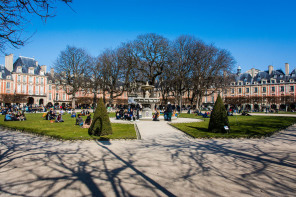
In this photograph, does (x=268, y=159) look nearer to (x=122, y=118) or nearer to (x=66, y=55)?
(x=122, y=118)

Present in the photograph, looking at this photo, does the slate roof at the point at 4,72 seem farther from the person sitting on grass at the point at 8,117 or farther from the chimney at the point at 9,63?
the person sitting on grass at the point at 8,117

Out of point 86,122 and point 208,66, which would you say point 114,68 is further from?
point 86,122

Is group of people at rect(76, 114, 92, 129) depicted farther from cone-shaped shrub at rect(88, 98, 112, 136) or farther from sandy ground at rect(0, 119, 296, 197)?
sandy ground at rect(0, 119, 296, 197)

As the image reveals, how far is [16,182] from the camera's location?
4.40 metres

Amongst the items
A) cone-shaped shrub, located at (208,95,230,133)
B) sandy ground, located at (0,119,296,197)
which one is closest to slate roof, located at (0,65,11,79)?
sandy ground, located at (0,119,296,197)

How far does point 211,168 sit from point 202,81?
2880cm

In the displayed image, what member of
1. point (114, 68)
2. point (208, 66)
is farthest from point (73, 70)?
point (208, 66)

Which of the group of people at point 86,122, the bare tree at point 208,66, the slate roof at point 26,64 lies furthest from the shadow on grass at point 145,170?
the slate roof at point 26,64

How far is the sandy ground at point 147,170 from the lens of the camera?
404 centimetres

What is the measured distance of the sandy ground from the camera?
13.2 feet

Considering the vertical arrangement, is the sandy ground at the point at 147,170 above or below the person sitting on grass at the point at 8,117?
below

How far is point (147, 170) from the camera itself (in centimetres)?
518

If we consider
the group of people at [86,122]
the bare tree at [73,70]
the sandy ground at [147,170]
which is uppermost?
the bare tree at [73,70]

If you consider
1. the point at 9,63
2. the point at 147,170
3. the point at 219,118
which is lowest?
the point at 147,170
